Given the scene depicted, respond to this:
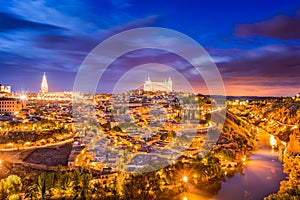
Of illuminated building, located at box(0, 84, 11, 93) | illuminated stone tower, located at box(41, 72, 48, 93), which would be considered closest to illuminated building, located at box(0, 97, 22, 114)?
illuminated building, located at box(0, 84, 11, 93)

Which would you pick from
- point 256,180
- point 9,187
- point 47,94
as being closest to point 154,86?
point 47,94

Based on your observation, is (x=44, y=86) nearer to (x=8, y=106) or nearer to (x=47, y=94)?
(x=47, y=94)

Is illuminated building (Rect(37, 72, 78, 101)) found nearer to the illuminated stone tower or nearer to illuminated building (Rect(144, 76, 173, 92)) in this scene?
the illuminated stone tower

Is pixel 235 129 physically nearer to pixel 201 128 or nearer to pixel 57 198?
pixel 201 128

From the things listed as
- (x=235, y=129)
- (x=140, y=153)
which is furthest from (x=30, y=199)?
(x=235, y=129)

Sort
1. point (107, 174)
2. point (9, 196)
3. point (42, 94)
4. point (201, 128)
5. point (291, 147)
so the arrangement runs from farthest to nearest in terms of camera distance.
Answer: point (42, 94), point (201, 128), point (291, 147), point (107, 174), point (9, 196)

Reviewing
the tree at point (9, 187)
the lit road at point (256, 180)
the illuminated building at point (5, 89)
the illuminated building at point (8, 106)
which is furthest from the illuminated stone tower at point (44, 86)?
the tree at point (9, 187)

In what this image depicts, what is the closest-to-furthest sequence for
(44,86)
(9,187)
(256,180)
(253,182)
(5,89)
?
(9,187) → (253,182) → (256,180) → (5,89) → (44,86)

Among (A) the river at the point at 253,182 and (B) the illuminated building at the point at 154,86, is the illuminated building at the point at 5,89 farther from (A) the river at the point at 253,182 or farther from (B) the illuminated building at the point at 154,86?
(A) the river at the point at 253,182
